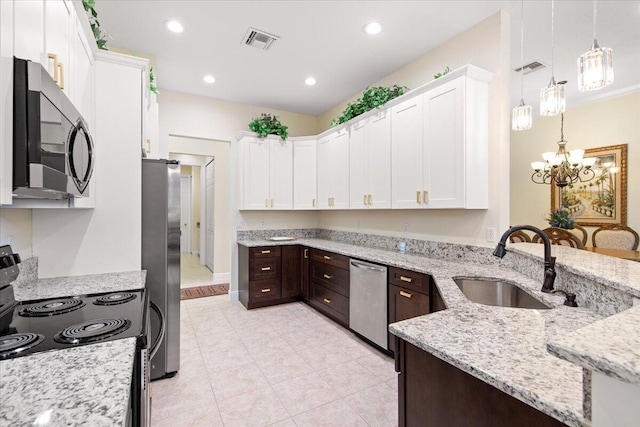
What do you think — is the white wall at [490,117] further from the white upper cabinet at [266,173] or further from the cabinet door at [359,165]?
the white upper cabinet at [266,173]

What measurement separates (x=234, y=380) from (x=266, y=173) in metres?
2.88

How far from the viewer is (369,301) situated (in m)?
3.01

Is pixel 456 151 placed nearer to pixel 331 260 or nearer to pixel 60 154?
pixel 331 260

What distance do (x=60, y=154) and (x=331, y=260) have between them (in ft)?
9.44

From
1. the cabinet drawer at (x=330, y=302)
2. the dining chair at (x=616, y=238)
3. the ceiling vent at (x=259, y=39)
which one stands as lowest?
the cabinet drawer at (x=330, y=302)

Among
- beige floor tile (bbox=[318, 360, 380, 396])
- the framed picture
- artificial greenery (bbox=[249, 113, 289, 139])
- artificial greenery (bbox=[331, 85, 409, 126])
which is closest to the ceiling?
artificial greenery (bbox=[331, 85, 409, 126])

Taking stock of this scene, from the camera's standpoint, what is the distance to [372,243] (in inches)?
158

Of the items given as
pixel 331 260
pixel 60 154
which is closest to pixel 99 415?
pixel 60 154

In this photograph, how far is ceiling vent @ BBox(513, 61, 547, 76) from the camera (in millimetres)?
3528

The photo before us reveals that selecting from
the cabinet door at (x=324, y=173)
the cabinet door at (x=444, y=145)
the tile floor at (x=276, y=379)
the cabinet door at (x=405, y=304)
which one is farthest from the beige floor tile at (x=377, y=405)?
the cabinet door at (x=324, y=173)

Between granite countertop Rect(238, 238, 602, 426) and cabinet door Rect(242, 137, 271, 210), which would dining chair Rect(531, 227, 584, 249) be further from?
cabinet door Rect(242, 137, 271, 210)

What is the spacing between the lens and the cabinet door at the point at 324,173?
4387 mm

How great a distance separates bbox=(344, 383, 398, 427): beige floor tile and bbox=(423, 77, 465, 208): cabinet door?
1.60 metres

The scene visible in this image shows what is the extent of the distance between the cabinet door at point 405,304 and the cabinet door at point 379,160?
992 millimetres
